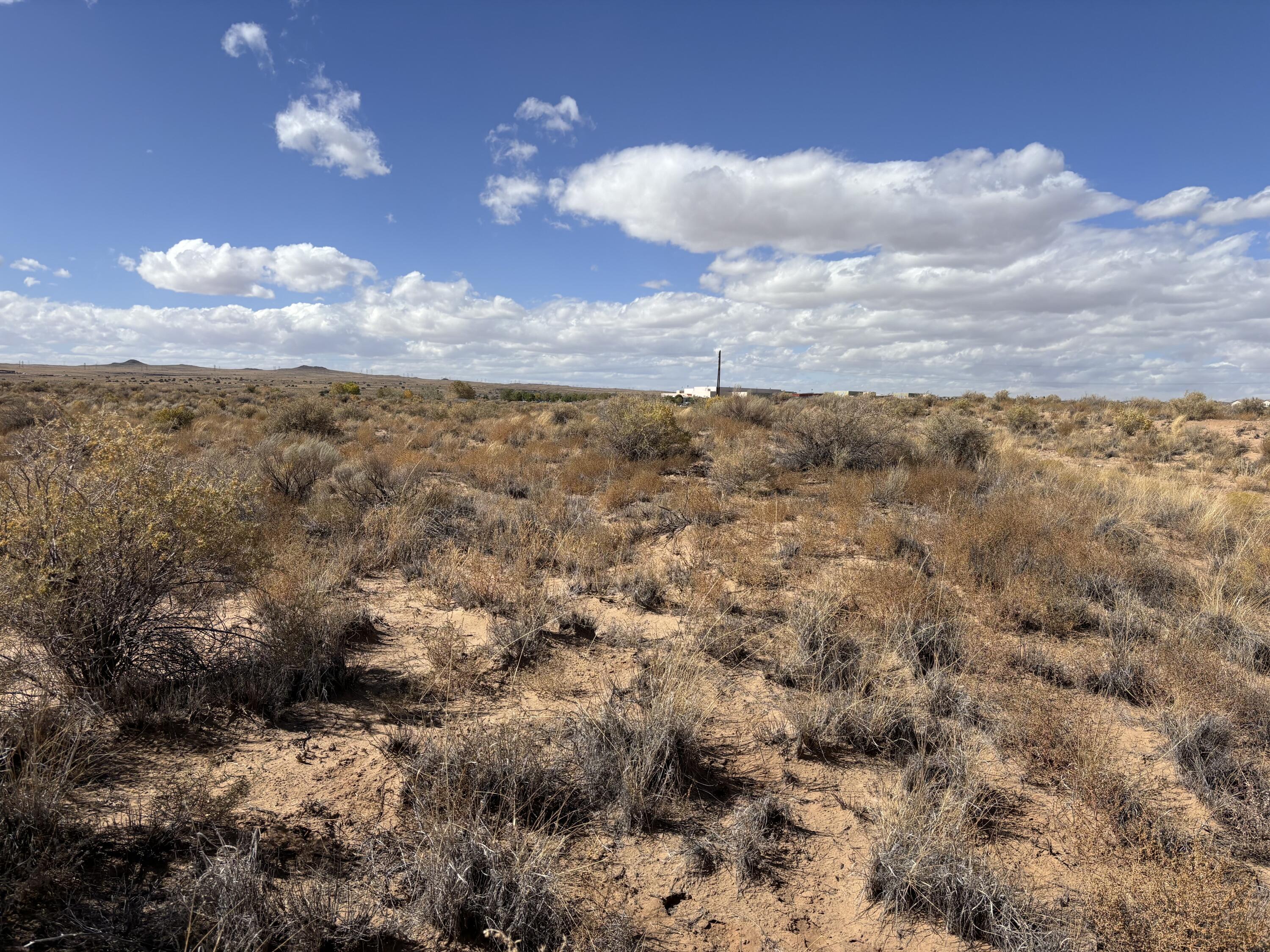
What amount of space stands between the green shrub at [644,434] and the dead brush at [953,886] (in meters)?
9.29

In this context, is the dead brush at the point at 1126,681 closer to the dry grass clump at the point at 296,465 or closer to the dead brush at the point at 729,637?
the dead brush at the point at 729,637

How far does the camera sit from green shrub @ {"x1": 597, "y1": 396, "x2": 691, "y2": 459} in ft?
39.1

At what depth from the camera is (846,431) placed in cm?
1104

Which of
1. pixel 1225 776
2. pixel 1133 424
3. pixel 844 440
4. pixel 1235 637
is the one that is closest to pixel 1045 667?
pixel 1225 776

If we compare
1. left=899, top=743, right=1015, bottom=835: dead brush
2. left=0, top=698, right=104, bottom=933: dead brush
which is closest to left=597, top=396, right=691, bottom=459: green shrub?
left=899, top=743, right=1015, bottom=835: dead brush

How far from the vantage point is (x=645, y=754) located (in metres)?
2.96

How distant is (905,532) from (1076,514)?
240 centimetres

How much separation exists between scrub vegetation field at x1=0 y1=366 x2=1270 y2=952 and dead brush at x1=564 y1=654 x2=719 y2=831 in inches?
0.9

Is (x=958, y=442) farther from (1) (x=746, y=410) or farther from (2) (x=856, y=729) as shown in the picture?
(2) (x=856, y=729)

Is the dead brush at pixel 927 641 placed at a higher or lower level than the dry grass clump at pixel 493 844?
higher

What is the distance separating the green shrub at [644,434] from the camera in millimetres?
11906

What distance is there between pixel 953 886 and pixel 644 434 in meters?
9.99

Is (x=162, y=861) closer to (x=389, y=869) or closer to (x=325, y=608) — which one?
(x=389, y=869)

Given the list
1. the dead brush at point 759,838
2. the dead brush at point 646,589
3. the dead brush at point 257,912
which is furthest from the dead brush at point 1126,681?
the dead brush at point 257,912
